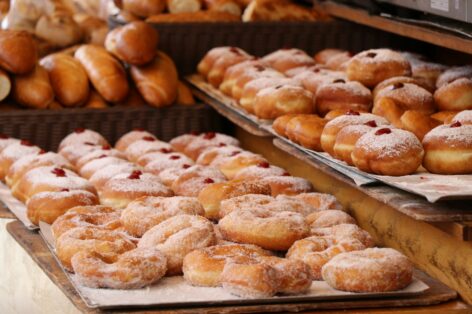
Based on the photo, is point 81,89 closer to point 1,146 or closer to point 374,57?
point 1,146

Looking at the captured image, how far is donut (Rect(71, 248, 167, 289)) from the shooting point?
2.70 m

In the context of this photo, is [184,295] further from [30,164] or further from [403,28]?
[403,28]

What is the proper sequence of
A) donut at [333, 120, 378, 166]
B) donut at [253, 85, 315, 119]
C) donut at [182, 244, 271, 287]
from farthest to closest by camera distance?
donut at [253, 85, 315, 119] < donut at [333, 120, 378, 166] < donut at [182, 244, 271, 287]

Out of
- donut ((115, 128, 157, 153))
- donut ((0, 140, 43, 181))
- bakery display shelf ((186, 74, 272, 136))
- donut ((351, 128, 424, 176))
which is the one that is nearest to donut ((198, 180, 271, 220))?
donut ((351, 128, 424, 176))

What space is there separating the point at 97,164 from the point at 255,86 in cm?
73

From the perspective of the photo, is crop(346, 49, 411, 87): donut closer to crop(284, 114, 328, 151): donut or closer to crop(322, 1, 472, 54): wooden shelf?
crop(322, 1, 472, 54): wooden shelf

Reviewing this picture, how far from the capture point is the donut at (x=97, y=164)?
407 centimetres

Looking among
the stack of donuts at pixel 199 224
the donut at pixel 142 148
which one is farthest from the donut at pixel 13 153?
the donut at pixel 142 148

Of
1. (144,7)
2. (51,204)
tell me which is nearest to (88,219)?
(51,204)

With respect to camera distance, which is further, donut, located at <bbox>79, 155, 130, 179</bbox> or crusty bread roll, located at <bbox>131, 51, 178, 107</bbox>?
crusty bread roll, located at <bbox>131, 51, 178, 107</bbox>

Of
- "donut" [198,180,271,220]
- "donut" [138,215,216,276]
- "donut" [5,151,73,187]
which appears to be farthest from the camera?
"donut" [5,151,73,187]

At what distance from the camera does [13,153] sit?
14.1ft

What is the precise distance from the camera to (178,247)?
288cm

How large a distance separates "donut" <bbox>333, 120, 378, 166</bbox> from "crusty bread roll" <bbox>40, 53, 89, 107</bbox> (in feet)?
6.34
